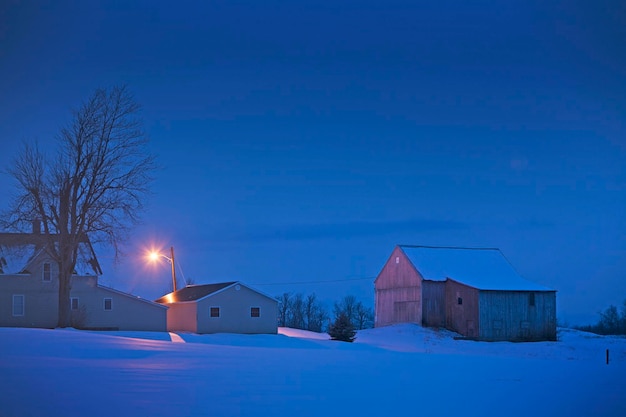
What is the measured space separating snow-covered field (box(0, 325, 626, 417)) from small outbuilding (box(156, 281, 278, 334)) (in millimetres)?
26658

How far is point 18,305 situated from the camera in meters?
47.2

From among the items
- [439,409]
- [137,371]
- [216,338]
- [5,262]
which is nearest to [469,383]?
[439,409]

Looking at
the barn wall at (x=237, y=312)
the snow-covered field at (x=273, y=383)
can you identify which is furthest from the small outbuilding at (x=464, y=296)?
the snow-covered field at (x=273, y=383)

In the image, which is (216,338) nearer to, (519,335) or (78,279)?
(78,279)

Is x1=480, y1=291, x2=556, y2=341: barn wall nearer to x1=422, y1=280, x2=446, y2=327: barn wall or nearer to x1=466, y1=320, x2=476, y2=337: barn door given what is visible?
x1=466, y1=320, x2=476, y2=337: barn door

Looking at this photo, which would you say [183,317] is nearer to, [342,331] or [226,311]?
[226,311]

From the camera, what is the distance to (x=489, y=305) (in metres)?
53.6

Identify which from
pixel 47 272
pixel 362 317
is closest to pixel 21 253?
pixel 47 272

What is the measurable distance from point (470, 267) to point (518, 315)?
6871 millimetres

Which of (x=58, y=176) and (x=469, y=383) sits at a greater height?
(x=58, y=176)

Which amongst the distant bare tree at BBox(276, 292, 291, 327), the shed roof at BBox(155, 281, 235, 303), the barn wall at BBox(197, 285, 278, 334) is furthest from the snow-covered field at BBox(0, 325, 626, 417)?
the distant bare tree at BBox(276, 292, 291, 327)

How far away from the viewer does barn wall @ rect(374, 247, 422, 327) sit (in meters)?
57.1

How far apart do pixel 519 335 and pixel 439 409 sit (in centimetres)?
4273

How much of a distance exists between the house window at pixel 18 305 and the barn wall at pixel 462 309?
1294 inches
